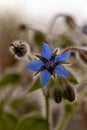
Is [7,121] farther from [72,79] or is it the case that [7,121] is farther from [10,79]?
[72,79]

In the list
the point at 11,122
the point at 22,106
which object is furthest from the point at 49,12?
the point at 11,122

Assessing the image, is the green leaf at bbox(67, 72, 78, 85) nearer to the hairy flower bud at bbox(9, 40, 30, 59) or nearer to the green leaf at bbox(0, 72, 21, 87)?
the hairy flower bud at bbox(9, 40, 30, 59)

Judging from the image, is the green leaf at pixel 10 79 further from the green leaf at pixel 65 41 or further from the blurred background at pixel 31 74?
the green leaf at pixel 65 41

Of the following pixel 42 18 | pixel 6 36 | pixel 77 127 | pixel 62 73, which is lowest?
pixel 62 73

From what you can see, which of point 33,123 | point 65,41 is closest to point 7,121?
point 33,123

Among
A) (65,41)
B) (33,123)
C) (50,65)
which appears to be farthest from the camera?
(65,41)

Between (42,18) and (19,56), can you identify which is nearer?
(19,56)

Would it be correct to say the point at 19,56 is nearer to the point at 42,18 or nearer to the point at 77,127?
the point at 77,127

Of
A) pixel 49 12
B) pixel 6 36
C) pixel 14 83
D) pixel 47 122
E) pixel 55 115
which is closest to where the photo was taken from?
pixel 47 122
